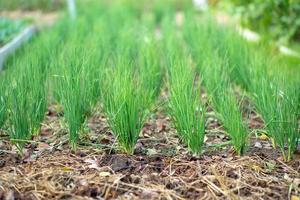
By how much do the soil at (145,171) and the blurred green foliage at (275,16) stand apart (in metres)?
2.84

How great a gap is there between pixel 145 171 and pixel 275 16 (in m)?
3.75

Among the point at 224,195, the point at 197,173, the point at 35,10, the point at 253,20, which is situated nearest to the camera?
the point at 224,195

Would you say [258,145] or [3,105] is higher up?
[3,105]

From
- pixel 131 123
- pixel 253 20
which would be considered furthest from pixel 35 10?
pixel 131 123

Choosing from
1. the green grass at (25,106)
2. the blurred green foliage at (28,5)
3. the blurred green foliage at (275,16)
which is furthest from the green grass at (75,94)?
the blurred green foliage at (28,5)

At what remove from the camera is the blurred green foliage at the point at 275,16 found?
4848 mm

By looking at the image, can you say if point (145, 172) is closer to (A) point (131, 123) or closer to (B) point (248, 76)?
(A) point (131, 123)

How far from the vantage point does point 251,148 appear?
2.25 meters

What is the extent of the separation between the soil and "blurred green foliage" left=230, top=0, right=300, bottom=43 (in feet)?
9.31

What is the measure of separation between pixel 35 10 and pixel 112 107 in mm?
7344

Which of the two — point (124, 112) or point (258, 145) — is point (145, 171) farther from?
point (258, 145)

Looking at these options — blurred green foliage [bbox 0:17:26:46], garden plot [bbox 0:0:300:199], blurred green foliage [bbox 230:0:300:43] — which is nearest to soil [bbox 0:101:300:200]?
garden plot [bbox 0:0:300:199]

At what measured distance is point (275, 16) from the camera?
203 inches

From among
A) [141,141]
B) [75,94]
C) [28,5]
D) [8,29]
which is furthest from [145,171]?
[28,5]
